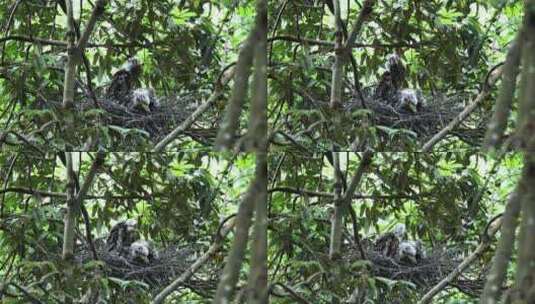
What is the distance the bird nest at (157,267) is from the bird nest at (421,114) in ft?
1.74

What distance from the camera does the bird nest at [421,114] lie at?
2750 mm

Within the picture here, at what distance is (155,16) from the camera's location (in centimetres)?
280

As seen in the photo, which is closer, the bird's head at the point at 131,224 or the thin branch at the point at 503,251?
the thin branch at the point at 503,251

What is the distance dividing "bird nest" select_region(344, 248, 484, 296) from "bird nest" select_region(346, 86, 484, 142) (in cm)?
29

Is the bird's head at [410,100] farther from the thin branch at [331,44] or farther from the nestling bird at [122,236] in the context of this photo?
the nestling bird at [122,236]

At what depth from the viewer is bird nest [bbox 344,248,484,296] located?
2797 mm

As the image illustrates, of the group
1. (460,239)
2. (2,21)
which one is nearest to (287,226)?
(460,239)

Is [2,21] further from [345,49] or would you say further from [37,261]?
[345,49]

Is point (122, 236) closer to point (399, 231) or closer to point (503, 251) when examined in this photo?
point (399, 231)

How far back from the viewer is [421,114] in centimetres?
278

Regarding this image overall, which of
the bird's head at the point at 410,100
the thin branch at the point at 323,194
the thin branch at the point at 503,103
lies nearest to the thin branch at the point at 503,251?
the thin branch at the point at 503,103

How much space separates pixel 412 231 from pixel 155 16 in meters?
0.80

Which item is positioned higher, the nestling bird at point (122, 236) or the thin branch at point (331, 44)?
the thin branch at point (331, 44)

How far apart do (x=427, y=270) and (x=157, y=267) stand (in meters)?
0.65
